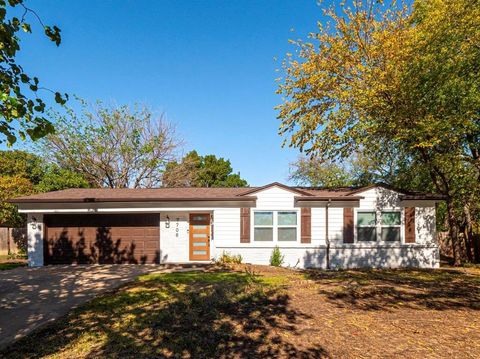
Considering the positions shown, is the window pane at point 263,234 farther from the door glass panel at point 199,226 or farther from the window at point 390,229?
the window at point 390,229

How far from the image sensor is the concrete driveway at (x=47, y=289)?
6562mm

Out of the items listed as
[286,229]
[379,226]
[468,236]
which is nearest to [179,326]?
[286,229]

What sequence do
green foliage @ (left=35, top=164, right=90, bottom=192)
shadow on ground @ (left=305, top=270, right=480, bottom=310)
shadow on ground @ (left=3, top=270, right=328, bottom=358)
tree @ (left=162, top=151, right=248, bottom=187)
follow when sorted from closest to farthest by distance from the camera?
shadow on ground @ (left=3, top=270, right=328, bottom=358)
shadow on ground @ (left=305, top=270, right=480, bottom=310)
green foliage @ (left=35, top=164, right=90, bottom=192)
tree @ (left=162, top=151, right=248, bottom=187)

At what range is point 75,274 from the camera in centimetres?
1179

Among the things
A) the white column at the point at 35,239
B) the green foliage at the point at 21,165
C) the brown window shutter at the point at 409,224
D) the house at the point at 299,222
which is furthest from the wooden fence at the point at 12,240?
the brown window shutter at the point at 409,224

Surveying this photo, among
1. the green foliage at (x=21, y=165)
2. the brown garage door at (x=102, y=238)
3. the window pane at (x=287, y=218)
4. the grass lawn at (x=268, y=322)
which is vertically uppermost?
the green foliage at (x=21, y=165)

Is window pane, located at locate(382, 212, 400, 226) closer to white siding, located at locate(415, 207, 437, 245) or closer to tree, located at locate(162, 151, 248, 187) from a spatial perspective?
white siding, located at locate(415, 207, 437, 245)

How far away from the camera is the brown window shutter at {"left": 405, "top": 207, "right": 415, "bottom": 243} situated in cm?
1401

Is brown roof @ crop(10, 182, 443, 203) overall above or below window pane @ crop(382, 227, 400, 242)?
above

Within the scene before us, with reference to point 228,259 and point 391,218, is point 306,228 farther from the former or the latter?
point 391,218

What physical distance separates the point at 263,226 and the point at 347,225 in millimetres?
3684

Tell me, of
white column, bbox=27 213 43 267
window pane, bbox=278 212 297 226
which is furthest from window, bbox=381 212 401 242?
white column, bbox=27 213 43 267

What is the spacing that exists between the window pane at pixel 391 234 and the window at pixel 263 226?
4964 millimetres

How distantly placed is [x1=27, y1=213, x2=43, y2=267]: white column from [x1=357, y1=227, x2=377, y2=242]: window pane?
46.5ft
